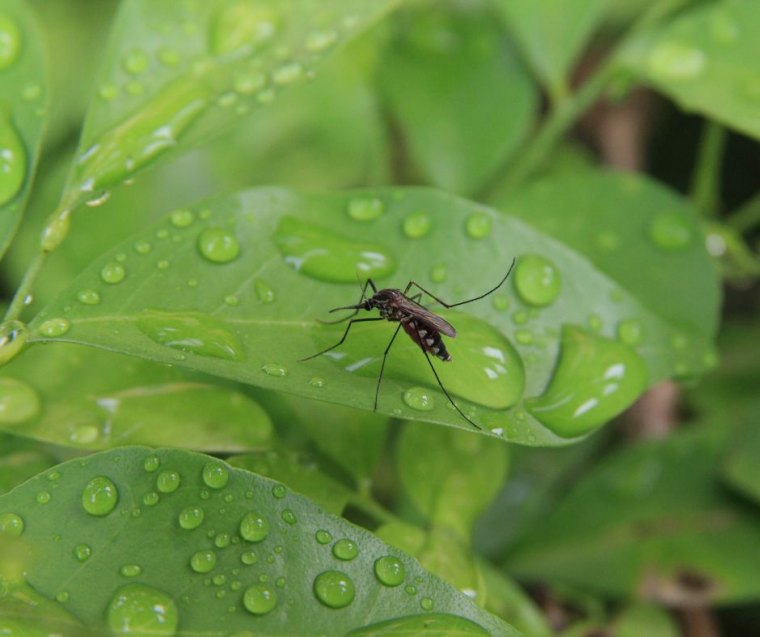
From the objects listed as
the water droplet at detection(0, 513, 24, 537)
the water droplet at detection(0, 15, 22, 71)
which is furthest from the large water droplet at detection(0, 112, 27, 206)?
the water droplet at detection(0, 513, 24, 537)

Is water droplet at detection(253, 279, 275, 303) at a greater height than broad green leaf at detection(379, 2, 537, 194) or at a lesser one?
greater

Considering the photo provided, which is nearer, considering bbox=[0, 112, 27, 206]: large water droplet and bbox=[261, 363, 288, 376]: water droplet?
bbox=[261, 363, 288, 376]: water droplet

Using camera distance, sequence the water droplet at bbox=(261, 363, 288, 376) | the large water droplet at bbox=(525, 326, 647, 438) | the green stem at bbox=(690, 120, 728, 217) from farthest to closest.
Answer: the green stem at bbox=(690, 120, 728, 217), the large water droplet at bbox=(525, 326, 647, 438), the water droplet at bbox=(261, 363, 288, 376)

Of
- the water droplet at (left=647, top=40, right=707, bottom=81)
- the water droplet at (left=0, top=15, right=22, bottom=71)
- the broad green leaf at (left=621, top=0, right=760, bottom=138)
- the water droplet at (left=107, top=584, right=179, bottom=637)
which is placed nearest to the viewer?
the water droplet at (left=107, top=584, right=179, bottom=637)

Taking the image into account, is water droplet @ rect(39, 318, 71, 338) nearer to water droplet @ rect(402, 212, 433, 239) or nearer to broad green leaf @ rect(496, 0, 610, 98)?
water droplet @ rect(402, 212, 433, 239)

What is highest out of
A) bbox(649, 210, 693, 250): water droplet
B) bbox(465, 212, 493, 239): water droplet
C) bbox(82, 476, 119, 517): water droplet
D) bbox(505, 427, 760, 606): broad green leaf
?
bbox(465, 212, 493, 239): water droplet

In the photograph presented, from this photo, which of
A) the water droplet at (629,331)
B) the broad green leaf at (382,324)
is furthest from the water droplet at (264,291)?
the water droplet at (629,331)

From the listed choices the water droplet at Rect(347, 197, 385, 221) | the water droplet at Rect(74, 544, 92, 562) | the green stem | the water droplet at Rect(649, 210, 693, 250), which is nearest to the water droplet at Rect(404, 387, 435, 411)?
the water droplet at Rect(347, 197, 385, 221)
